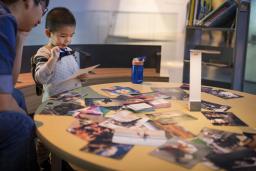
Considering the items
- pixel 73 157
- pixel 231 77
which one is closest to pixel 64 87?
pixel 73 157

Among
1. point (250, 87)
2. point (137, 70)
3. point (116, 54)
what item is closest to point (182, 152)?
point (137, 70)

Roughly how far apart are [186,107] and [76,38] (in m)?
2.02

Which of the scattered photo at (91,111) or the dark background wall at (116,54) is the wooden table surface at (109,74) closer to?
the dark background wall at (116,54)

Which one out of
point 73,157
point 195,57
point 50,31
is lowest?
point 73,157

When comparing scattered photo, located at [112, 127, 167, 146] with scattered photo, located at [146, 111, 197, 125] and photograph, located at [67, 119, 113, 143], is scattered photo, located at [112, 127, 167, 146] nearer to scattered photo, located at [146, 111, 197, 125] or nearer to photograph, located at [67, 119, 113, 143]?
photograph, located at [67, 119, 113, 143]

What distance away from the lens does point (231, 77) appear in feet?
9.47

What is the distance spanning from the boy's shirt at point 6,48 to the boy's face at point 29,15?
176mm

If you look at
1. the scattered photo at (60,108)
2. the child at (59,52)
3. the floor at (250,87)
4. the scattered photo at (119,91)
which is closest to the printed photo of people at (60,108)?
the scattered photo at (60,108)

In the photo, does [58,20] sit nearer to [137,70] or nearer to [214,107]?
[137,70]

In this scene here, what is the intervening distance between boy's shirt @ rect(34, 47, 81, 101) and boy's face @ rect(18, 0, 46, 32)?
0.48 m

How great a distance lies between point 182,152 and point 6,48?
655mm

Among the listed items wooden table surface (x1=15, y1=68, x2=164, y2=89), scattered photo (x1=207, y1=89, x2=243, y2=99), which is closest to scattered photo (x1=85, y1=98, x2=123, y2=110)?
scattered photo (x1=207, y1=89, x2=243, y2=99)

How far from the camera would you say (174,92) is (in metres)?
1.76

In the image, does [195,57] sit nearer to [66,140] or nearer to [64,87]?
[66,140]
